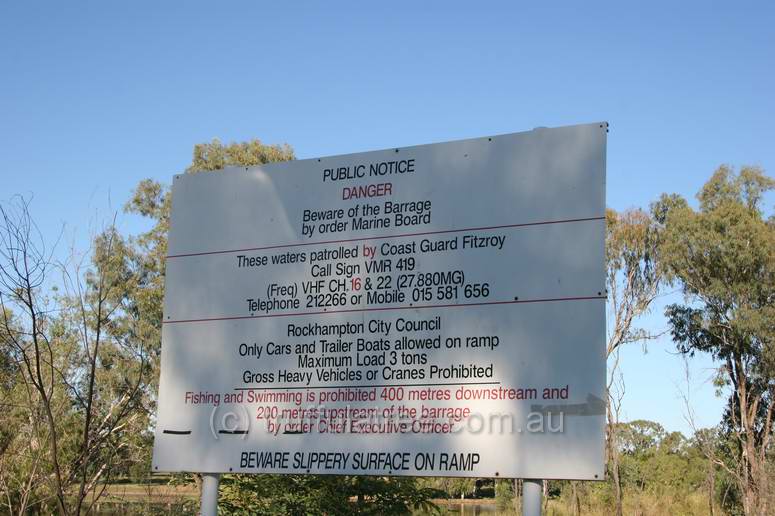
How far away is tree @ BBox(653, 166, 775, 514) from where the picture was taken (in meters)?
26.5

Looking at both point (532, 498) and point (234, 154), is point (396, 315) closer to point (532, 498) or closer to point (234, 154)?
point (532, 498)

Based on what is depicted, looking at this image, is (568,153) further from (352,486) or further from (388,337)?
(352,486)

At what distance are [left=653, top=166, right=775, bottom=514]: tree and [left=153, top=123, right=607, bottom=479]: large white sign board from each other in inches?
952

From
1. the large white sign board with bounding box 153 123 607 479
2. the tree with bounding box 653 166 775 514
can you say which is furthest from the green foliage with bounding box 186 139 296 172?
the large white sign board with bounding box 153 123 607 479

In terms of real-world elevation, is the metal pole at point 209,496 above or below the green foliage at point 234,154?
below

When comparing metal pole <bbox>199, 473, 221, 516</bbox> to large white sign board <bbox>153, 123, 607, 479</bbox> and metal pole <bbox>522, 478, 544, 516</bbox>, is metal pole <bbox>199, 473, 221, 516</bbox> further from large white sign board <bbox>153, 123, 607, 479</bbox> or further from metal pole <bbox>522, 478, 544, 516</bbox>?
metal pole <bbox>522, 478, 544, 516</bbox>

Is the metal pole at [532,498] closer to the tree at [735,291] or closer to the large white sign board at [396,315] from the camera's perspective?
the large white sign board at [396,315]

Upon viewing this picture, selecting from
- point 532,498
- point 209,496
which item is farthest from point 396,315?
point 209,496

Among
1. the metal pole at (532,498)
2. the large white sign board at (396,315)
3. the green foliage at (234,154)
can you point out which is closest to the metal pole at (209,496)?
the large white sign board at (396,315)

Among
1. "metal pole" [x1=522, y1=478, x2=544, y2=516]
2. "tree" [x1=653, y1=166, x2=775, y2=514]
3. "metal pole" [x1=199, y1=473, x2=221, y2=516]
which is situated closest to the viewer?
"metal pole" [x1=522, y1=478, x2=544, y2=516]

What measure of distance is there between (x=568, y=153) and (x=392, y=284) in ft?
3.81

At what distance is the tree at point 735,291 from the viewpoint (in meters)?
26.5

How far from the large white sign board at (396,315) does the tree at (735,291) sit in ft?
79.4

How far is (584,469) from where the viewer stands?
389 cm
